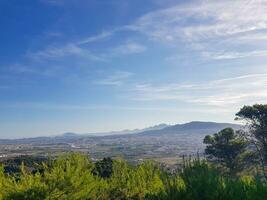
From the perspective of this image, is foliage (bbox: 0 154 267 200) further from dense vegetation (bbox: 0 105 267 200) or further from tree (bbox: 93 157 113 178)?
tree (bbox: 93 157 113 178)

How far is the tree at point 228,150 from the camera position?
194 feet

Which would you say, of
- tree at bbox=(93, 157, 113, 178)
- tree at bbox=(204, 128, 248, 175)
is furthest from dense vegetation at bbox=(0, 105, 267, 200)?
tree at bbox=(204, 128, 248, 175)

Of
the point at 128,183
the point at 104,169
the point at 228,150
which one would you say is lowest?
the point at 128,183

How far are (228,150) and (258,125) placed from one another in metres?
5.34

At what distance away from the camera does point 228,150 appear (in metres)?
59.6

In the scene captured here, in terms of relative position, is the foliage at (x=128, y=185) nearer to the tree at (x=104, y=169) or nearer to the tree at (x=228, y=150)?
the tree at (x=104, y=169)

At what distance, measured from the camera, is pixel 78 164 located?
36.3m

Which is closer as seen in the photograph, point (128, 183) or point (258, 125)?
point (128, 183)

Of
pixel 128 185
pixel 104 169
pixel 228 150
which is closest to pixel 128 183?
pixel 128 185

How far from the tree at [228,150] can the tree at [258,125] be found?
1.90 meters

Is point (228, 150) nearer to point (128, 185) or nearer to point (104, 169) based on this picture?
point (104, 169)

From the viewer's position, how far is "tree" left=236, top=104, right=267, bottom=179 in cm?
5856

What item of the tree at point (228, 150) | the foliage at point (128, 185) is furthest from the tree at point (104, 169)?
the foliage at point (128, 185)

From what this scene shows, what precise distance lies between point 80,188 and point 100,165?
27736 mm
